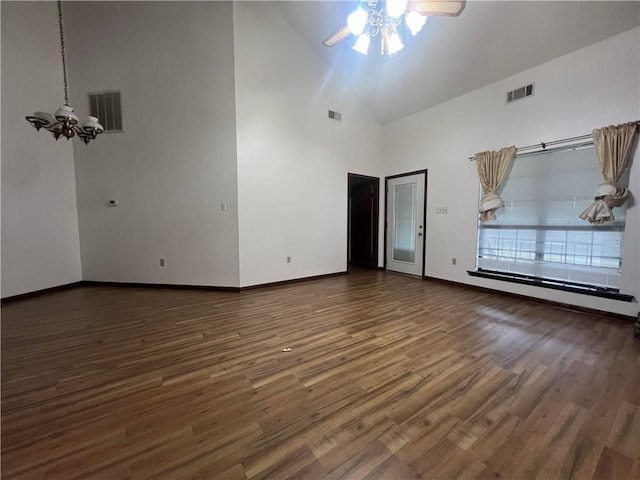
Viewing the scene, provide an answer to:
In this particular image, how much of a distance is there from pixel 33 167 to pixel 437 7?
564cm

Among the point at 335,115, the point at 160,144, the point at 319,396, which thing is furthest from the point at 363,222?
the point at 319,396

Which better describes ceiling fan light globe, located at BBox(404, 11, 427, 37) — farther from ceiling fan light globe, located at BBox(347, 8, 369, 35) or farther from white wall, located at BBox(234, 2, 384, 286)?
white wall, located at BBox(234, 2, 384, 286)

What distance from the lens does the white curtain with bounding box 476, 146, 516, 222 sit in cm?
369

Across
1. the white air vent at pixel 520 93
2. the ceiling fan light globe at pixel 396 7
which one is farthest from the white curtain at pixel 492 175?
the ceiling fan light globe at pixel 396 7

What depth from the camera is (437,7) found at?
2285 millimetres

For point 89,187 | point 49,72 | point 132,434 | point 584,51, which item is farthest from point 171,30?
point 584,51

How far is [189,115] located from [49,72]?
7.47ft

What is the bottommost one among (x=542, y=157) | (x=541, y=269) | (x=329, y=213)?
(x=541, y=269)

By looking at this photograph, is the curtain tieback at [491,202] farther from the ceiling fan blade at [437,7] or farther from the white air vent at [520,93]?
the ceiling fan blade at [437,7]

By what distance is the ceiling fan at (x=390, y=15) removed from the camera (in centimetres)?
226

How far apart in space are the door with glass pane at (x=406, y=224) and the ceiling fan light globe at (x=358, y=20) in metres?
2.96

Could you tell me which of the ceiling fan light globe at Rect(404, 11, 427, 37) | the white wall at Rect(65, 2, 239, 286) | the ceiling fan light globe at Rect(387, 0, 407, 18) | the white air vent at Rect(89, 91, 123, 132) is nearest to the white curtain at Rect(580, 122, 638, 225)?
the ceiling fan light globe at Rect(404, 11, 427, 37)

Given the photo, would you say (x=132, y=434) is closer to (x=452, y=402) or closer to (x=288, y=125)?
(x=452, y=402)

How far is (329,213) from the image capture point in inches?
195
